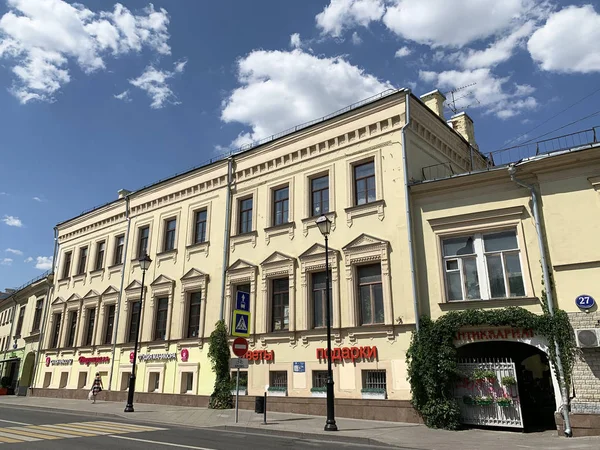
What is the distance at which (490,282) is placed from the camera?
49.5ft

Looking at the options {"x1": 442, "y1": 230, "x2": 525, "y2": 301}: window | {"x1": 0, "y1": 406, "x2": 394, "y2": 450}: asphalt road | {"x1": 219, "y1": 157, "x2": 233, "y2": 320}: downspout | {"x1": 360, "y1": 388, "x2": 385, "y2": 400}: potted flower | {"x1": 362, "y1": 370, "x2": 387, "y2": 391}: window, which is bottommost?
{"x1": 0, "y1": 406, "x2": 394, "y2": 450}: asphalt road

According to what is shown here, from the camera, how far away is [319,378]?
17.7 metres

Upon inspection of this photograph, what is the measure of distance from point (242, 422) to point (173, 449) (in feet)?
18.5

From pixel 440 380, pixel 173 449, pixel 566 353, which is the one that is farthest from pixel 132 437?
pixel 566 353

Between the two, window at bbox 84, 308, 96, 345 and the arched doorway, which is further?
window at bbox 84, 308, 96, 345

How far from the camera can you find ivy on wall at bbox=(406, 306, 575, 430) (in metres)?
13.2

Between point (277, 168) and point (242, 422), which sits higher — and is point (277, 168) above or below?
above

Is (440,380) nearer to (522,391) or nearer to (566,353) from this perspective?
(522,391)

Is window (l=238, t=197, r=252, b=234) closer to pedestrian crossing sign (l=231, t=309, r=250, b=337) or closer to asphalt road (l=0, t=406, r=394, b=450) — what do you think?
pedestrian crossing sign (l=231, t=309, r=250, b=337)

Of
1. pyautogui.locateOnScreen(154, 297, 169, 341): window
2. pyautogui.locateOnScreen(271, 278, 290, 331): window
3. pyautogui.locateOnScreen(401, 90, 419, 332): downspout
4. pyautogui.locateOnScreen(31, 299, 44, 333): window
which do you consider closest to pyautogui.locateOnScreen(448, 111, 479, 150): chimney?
pyautogui.locateOnScreen(401, 90, 419, 332): downspout

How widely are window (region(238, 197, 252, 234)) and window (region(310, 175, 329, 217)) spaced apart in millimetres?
3782

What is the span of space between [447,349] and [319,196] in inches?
336

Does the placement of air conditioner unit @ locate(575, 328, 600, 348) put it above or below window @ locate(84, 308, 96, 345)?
below

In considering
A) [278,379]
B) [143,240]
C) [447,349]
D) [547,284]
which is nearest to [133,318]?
[143,240]
